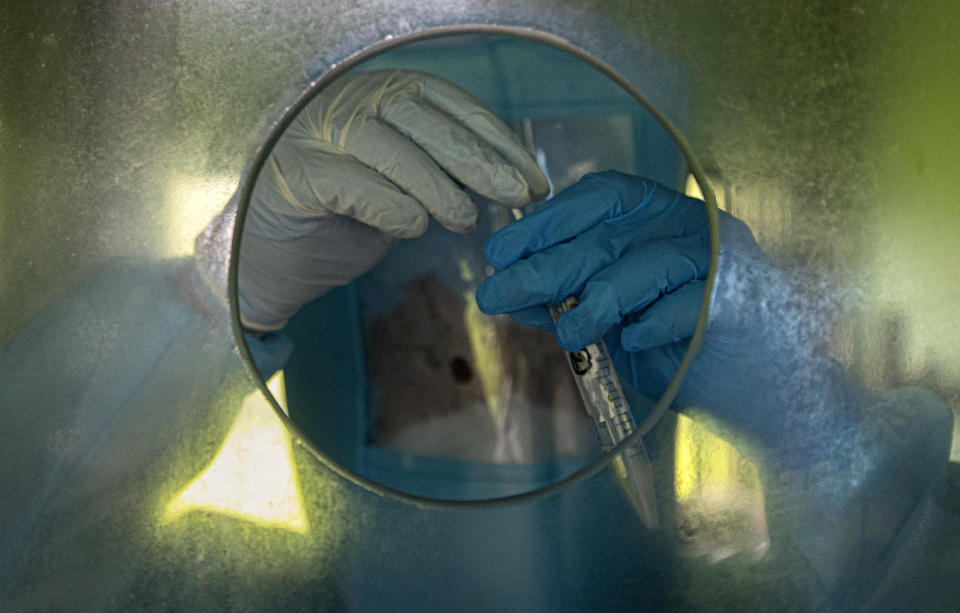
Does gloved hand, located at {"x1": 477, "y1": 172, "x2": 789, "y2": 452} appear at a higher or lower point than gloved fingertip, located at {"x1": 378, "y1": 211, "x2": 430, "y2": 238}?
lower

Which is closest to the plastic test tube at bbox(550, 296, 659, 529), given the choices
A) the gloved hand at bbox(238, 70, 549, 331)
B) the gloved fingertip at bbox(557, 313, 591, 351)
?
the gloved fingertip at bbox(557, 313, 591, 351)

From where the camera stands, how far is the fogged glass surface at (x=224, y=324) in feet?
1.47

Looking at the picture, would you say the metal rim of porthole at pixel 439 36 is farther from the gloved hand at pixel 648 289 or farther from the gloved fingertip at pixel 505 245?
the gloved fingertip at pixel 505 245

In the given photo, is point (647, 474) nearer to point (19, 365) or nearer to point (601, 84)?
point (601, 84)

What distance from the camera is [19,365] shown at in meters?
0.47

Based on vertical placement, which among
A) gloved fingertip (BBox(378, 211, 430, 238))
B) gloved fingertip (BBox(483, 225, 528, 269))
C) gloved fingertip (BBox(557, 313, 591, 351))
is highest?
gloved fingertip (BBox(378, 211, 430, 238))

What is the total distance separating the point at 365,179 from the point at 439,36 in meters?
0.10

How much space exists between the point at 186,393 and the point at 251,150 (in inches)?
6.2

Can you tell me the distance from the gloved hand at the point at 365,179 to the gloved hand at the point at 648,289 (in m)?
0.03

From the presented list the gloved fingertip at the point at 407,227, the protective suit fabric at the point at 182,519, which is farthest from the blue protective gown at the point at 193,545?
the gloved fingertip at the point at 407,227

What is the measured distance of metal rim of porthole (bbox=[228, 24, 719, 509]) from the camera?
441 millimetres

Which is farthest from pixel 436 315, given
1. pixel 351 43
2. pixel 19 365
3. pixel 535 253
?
pixel 19 365

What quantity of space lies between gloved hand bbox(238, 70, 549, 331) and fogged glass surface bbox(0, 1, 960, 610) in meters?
0.03

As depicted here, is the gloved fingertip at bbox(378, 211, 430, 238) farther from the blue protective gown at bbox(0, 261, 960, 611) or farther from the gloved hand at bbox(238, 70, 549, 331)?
the blue protective gown at bbox(0, 261, 960, 611)
